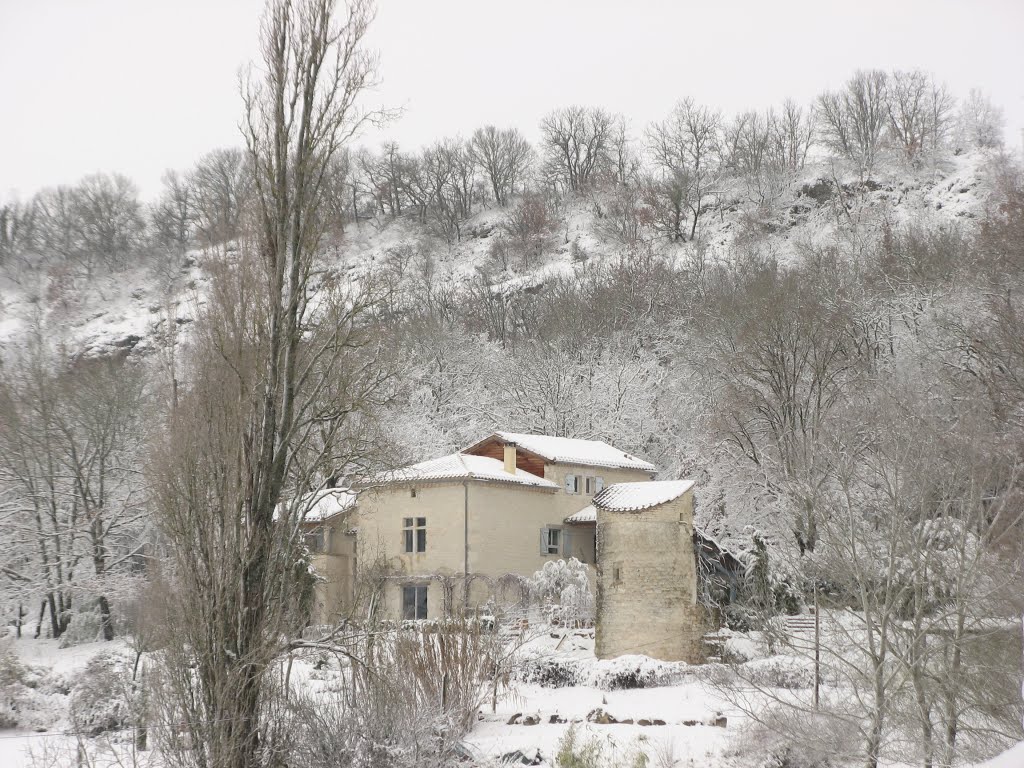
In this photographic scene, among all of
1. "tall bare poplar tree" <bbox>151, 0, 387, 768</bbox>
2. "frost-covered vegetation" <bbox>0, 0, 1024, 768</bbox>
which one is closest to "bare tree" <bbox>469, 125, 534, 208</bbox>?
"frost-covered vegetation" <bbox>0, 0, 1024, 768</bbox>

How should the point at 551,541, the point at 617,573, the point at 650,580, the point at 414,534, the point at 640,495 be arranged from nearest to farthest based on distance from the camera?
the point at 650,580 → the point at 617,573 → the point at 640,495 → the point at 414,534 → the point at 551,541

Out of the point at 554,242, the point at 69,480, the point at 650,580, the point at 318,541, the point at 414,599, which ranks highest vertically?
the point at 554,242

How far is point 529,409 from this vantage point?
46656 millimetres

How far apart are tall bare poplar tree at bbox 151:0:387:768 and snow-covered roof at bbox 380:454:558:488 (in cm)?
2131

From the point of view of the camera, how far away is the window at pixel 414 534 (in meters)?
34.2

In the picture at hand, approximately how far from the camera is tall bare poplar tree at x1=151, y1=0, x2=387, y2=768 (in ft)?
33.9

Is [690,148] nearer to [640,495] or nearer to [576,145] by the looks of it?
[576,145]

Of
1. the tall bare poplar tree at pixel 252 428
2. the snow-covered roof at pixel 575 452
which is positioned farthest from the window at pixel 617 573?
the tall bare poplar tree at pixel 252 428

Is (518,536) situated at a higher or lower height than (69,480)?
lower

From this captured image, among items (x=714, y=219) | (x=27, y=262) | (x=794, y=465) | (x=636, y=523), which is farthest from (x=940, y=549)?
(x=27, y=262)

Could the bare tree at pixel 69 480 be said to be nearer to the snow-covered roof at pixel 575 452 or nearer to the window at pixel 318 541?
the window at pixel 318 541

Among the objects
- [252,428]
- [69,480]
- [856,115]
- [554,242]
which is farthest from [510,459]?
[856,115]

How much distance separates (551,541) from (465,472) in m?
4.69

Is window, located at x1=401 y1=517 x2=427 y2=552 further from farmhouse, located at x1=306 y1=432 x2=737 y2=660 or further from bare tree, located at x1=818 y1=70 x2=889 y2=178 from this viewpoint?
bare tree, located at x1=818 y1=70 x2=889 y2=178
